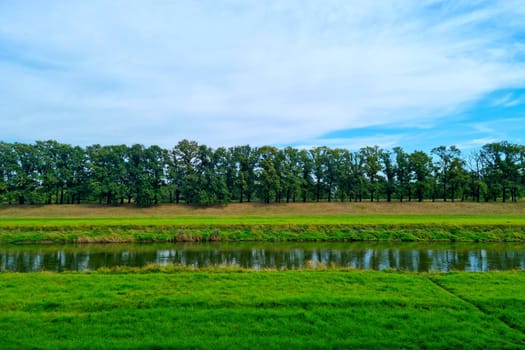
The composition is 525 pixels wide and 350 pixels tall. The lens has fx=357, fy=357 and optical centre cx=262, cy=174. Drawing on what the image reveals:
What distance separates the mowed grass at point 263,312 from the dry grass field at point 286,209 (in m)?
48.7

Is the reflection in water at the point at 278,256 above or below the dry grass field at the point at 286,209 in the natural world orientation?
below

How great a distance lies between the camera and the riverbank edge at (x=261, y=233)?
3238cm

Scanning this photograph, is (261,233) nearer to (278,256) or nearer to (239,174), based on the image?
(278,256)

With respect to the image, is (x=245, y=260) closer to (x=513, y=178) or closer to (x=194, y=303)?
(x=194, y=303)

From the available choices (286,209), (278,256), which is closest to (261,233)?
(278,256)

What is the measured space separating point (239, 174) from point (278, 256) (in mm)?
50046

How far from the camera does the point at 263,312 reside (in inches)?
358

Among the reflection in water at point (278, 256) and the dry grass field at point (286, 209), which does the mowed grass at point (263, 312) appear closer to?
the reflection in water at point (278, 256)

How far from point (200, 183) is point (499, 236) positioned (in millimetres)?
50747

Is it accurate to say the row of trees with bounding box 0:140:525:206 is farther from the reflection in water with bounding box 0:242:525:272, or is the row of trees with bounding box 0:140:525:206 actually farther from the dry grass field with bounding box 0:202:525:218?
the reflection in water with bounding box 0:242:525:272

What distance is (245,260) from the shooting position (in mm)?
23297

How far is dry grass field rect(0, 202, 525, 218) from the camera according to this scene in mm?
61562

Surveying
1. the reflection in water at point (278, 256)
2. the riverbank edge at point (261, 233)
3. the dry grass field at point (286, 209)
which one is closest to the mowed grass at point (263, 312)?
the reflection in water at point (278, 256)

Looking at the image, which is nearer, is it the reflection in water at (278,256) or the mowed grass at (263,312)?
the mowed grass at (263,312)
